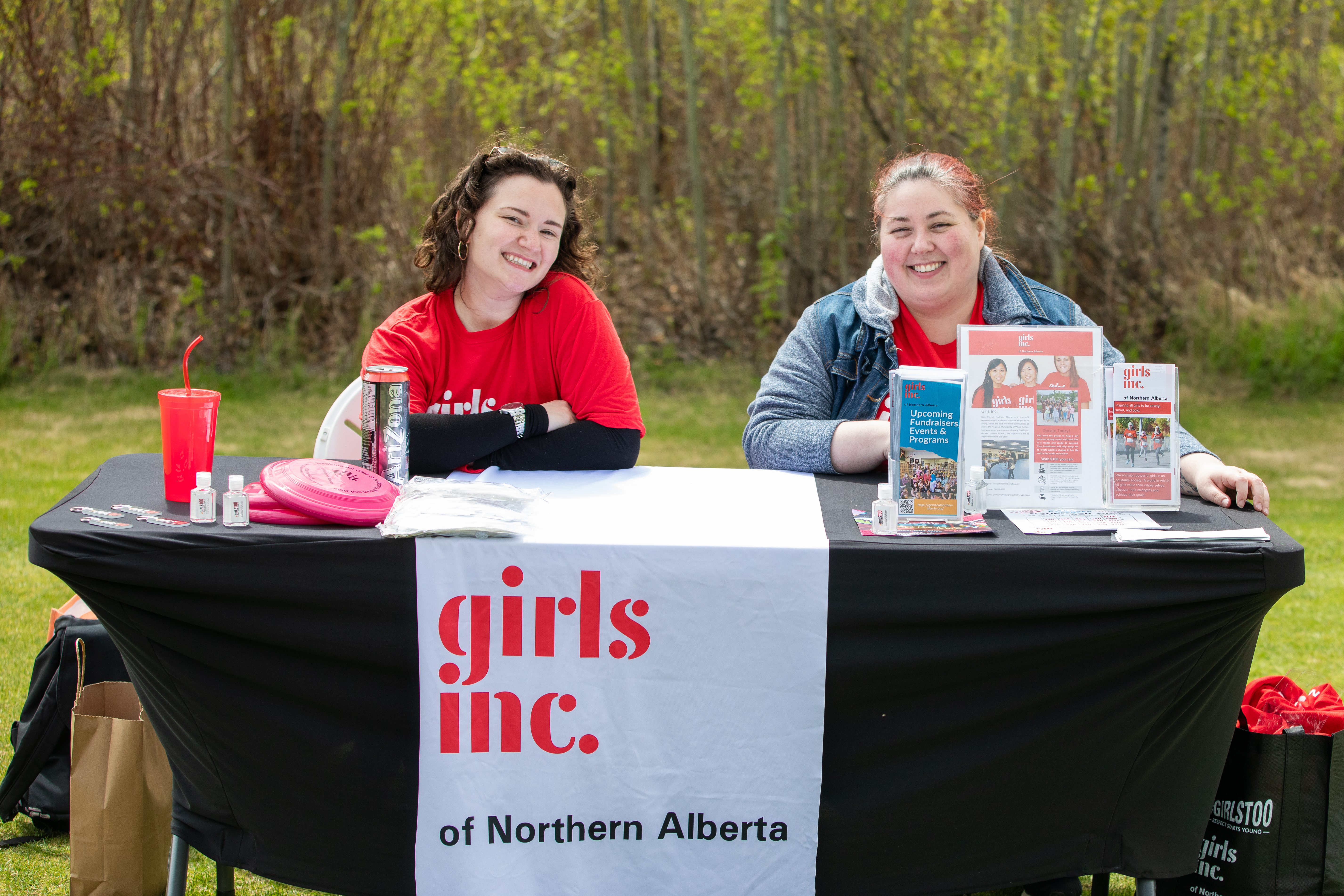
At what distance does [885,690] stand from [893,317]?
93 centimetres

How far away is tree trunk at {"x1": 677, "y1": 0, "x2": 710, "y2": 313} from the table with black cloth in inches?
241

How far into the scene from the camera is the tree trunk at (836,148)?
7.38 meters

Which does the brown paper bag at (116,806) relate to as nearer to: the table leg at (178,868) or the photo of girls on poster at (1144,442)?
the table leg at (178,868)

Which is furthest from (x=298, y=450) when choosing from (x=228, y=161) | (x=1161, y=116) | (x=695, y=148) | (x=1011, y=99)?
(x=1161, y=116)

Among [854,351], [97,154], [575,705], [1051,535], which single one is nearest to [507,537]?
[575,705]

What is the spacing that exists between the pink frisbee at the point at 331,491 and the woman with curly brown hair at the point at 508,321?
0.42 m

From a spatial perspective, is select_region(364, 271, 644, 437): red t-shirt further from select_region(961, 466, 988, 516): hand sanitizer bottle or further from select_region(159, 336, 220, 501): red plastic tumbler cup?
select_region(961, 466, 988, 516): hand sanitizer bottle

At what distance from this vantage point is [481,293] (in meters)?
2.56

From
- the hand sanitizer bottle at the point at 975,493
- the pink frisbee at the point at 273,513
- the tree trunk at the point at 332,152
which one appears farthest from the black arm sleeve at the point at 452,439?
the tree trunk at the point at 332,152

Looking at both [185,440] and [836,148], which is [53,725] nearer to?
[185,440]

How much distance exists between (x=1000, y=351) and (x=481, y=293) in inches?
43.2

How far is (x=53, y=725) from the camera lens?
233cm

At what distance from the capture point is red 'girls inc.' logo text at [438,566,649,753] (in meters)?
1.82

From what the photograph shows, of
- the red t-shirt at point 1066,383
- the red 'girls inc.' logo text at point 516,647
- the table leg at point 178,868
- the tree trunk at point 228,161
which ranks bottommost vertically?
the table leg at point 178,868
